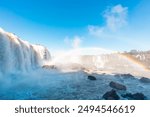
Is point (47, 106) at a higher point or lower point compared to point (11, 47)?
lower

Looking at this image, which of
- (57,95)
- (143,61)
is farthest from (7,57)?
(143,61)

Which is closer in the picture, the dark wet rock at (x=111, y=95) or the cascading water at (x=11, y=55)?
the dark wet rock at (x=111, y=95)

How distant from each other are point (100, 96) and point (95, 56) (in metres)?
86.2

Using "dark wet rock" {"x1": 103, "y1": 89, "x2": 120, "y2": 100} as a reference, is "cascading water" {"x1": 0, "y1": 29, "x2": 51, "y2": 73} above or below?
above

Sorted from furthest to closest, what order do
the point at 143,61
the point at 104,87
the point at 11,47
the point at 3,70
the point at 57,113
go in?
the point at 143,61
the point at 11,47
the point at 3,70
the point at 104,87
the point at 57,113

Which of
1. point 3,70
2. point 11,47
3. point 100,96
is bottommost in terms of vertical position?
point 100,96

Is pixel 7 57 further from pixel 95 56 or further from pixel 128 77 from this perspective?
pixel 95 56

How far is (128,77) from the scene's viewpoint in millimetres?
38938

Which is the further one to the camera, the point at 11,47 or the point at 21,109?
the point at 11,47

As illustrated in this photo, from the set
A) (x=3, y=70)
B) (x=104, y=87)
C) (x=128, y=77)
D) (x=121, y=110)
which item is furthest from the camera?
(x=128, y=77)

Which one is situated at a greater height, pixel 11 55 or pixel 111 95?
pixel 11 55

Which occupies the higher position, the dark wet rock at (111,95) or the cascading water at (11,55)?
the cascading water at (11,55)

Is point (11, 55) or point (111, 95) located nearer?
point (111, 95)

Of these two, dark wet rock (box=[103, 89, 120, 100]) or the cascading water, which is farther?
the cascading water
